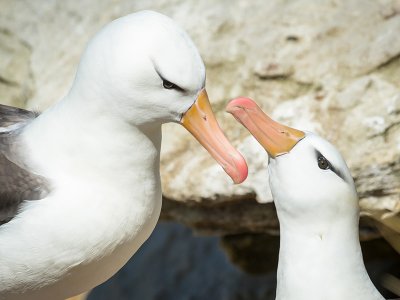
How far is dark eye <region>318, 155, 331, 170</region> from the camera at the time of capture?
178 inches

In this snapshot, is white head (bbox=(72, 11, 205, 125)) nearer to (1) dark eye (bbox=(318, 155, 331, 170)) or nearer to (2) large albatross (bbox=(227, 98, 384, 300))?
(2) large albatross (bbox=(227, 98, 384, 300))

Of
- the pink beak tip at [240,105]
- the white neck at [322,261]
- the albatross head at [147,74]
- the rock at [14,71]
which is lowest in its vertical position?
the white neck at [322,261]

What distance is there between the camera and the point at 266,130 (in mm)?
4727

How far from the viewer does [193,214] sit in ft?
19.8

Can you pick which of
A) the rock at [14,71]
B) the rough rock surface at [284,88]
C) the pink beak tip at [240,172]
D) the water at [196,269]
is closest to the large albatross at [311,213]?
the pink beak tip at [240,172]

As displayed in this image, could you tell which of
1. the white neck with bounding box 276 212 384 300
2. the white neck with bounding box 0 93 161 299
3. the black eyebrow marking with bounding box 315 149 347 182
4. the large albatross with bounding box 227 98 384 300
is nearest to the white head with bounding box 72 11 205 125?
the white neck with bounding box 0 93 161 299

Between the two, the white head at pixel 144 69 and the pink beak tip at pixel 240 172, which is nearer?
the white head at pixel 144 69

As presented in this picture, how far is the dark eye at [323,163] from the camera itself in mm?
4516

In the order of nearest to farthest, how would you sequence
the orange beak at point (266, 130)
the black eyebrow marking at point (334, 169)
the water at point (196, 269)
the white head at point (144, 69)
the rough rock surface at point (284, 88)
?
the white head at point (144, 69), the black eyebrow marking at point (334, 169), the orange beak at point (266, 130), the rough rock surface at point (284, 88), the water at point (196, 269)

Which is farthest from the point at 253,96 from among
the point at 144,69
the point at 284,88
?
the point at 144,69

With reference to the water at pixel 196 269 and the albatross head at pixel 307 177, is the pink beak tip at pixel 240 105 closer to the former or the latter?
the albatross head at pixel 307 177

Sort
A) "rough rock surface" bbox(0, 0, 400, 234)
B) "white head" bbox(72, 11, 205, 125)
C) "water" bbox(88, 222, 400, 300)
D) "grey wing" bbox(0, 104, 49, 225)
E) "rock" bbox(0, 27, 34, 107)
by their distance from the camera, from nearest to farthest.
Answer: "white head" bbox(72, 11, 205, 125)
"grey wing" bbox(0, 104, 49, 225)
"rough rock surface" bbox(0, 0, 400, 234)
"water" bbox(88, 222, 400, 300)
"rock" bbox(0, 27, 34, 107)

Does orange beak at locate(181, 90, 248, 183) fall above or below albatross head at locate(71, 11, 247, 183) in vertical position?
below

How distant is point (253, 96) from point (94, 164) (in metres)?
1.41
